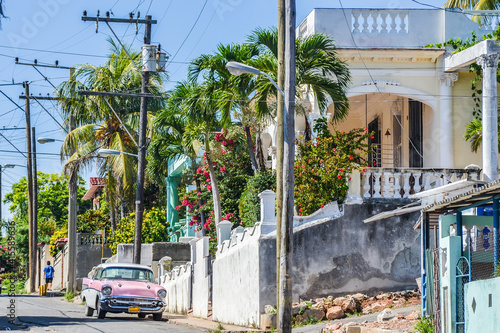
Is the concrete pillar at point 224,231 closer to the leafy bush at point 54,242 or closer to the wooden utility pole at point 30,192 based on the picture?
the wooden utility pole at point 30,192

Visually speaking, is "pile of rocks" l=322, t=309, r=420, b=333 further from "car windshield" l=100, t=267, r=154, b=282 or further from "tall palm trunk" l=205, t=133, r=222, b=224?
"tall palm trunk" l=205, t=133, r=222, b=224

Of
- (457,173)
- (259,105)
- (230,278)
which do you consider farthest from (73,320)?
(457,173)

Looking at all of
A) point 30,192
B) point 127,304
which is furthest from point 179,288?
point 30,192

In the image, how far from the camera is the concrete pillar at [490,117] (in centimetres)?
2072

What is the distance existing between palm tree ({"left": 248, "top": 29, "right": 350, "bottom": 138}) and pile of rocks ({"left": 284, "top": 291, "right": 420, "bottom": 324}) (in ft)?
19.9

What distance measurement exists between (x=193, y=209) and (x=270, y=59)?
1278 cm

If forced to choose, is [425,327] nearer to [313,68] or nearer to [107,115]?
[313,68]

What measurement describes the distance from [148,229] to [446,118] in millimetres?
17597

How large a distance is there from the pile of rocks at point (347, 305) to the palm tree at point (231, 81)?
24.7ft

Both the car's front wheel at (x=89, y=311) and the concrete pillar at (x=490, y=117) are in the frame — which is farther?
the car's front wheel at (x=89, y=311)

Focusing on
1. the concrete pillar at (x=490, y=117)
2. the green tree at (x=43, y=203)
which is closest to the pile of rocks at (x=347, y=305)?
the concrete pillar at (x=490, y=117)

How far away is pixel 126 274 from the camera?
945 inches

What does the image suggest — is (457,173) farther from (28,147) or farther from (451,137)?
(28,147)

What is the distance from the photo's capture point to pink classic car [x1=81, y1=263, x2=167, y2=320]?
22406 mm
